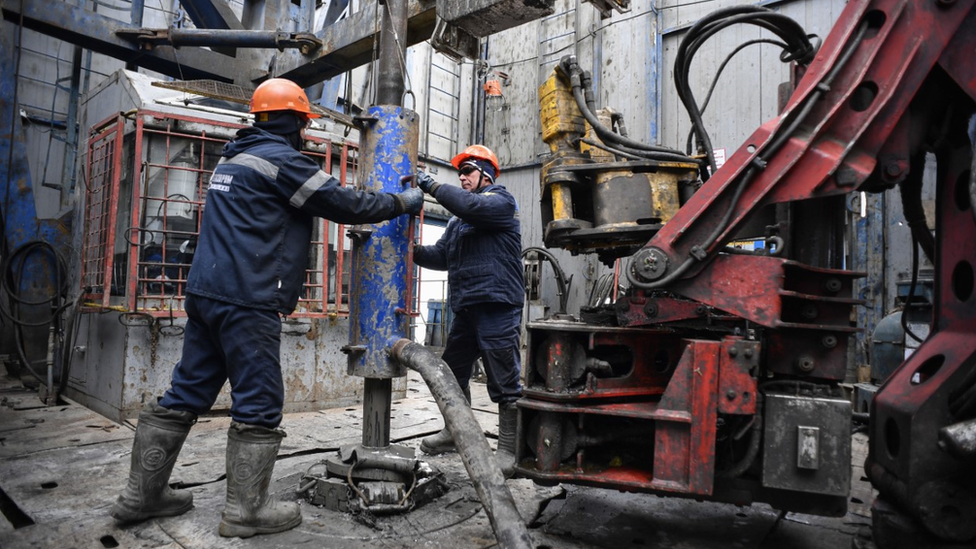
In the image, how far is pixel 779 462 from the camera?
6.64 ft

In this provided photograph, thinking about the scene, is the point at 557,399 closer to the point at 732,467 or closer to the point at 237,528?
the point at 732,467

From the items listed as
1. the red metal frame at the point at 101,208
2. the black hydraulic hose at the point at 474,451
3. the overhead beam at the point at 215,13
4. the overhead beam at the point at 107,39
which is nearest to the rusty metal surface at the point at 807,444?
the black hydraulic hose at the point at 474,451

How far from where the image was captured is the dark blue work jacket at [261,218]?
2.32 m

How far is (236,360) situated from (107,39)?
4.47 m

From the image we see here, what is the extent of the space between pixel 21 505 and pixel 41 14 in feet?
14.6

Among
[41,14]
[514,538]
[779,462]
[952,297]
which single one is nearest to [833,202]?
[952,297]

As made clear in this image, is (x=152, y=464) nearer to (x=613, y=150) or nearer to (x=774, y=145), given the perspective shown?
(x=613, y=150)

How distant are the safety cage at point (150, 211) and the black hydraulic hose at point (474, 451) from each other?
1.94 m

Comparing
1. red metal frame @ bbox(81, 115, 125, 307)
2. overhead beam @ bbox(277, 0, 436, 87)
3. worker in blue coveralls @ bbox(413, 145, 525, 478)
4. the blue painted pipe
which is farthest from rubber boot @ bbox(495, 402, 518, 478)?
red metal frame @ bbox(81, 115, 125, 307)

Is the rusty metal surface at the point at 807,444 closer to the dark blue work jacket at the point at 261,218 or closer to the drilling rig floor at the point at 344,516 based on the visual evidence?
the drilling rig floor at the point at 344,516

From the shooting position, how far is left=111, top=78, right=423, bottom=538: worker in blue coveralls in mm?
2287

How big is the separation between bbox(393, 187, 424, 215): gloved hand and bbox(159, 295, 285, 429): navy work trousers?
27.5 inches

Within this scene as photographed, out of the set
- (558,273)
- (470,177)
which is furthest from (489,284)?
(558,273)

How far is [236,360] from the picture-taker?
2.29m
